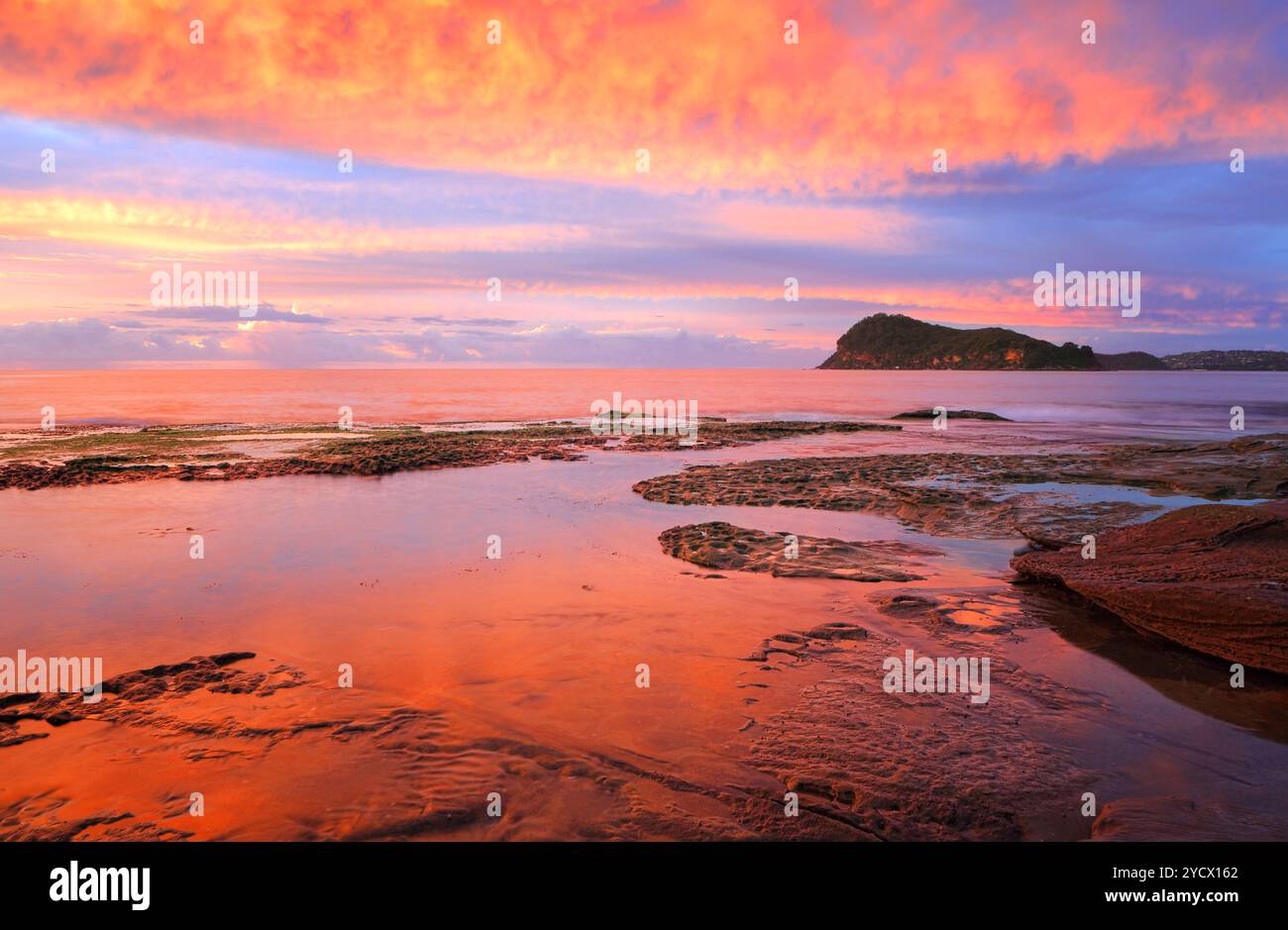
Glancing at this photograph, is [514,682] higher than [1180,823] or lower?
higher

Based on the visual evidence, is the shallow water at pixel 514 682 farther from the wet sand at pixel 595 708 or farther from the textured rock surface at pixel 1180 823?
the textured rock surface at pixel 1180 823

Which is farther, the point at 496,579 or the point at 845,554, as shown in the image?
the point at 845,554

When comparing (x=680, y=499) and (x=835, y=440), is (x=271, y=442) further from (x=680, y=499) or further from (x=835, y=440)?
(x=835, y=440)

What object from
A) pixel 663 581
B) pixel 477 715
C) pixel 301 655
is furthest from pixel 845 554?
pixel 301 655

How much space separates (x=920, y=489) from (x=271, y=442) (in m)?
27.5

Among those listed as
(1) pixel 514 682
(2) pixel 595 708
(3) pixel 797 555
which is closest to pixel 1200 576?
(3) pixel 797 555

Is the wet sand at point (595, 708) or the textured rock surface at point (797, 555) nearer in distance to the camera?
the wet sand at point (595, 708)

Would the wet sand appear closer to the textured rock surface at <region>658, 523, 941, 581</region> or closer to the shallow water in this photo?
the shallow water

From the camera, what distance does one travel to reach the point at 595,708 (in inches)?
264

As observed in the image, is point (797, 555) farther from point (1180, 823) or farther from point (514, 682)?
point (1180, 823)

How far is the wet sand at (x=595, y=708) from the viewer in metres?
5.04

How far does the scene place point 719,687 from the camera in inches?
280

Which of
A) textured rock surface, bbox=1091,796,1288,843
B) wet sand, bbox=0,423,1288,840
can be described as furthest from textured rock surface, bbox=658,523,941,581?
textured rock surface, bbox=1091,796,1288,843

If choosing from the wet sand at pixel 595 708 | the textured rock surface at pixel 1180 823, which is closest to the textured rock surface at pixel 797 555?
the wet sand at pixel 595 708
